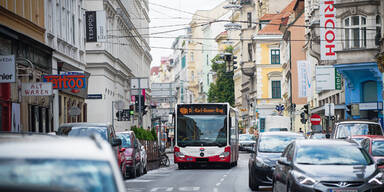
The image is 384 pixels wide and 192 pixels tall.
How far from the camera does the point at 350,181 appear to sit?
13.1m

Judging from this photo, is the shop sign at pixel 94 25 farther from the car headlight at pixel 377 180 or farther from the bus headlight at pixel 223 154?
the car headlight at pixel 377 180

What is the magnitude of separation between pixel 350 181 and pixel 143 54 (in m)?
77.2

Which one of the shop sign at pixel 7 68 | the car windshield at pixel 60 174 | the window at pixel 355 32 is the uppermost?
the window at pixel 355 32

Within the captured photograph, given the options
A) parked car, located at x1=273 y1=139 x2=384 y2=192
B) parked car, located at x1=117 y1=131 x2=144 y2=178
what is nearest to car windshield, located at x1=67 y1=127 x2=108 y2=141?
parked car, located at x1=117 y1=131 x2=144 y2=178

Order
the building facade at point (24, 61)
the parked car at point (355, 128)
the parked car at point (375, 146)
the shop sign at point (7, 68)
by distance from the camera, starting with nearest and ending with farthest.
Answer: the parked car at point (375, 146) < the shop sign at point (7, 68) < the building facade at point (24, 61) < the parked car at point (355, 128)

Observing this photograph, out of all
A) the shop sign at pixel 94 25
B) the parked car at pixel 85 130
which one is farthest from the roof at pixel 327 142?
the shop sign at pixel 94 25

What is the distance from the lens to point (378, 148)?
63.8 ft

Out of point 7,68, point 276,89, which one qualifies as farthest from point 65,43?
point 276,89

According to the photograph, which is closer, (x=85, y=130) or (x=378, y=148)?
(x=378, y=148)

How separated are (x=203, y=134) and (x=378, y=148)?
14.2 metres

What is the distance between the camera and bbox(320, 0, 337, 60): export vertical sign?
→ 140ft

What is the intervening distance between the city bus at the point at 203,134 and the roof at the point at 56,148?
27.2 m

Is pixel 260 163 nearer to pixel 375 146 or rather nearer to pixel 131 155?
pixel 375 146

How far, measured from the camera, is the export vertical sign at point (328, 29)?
42688 millimetres
